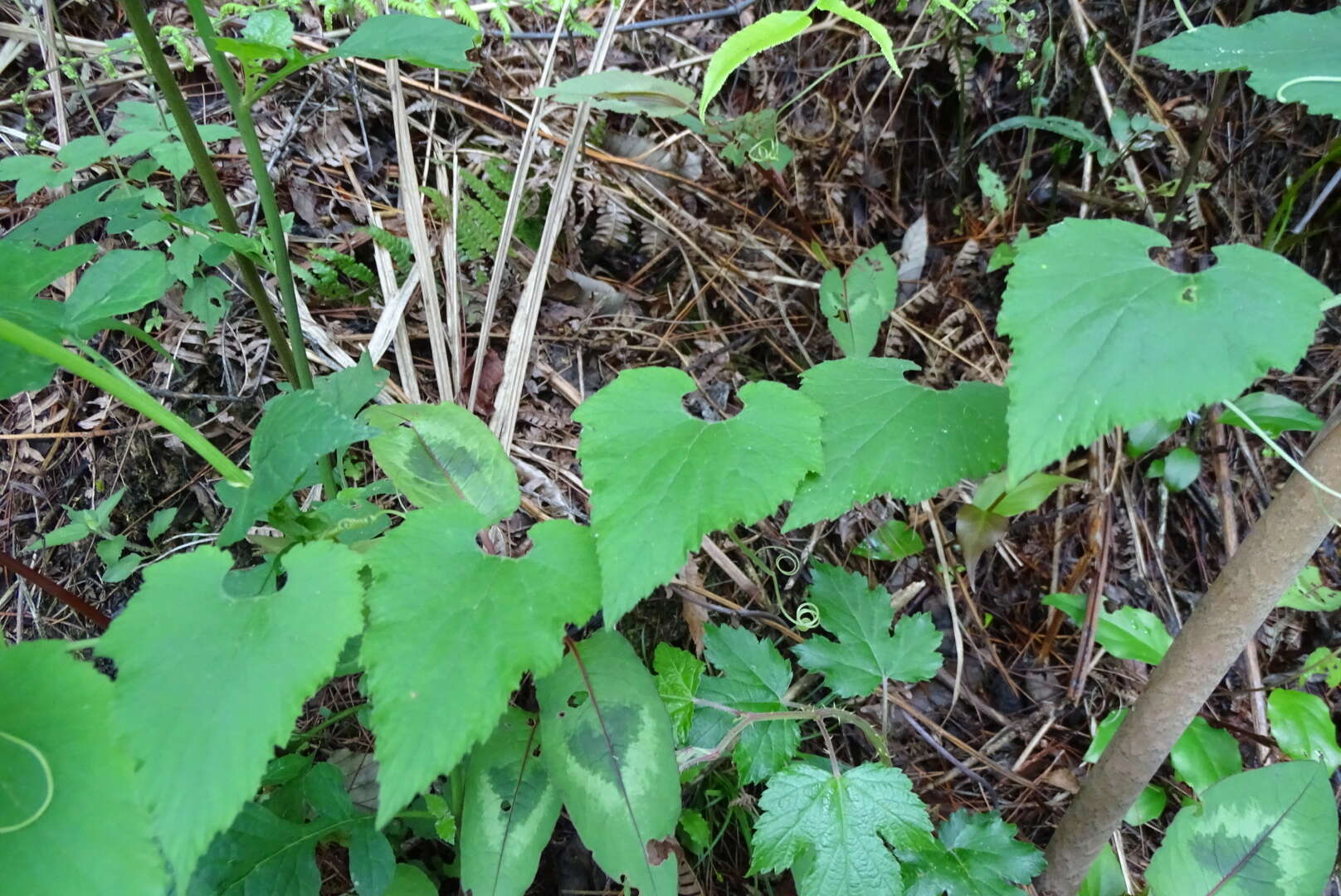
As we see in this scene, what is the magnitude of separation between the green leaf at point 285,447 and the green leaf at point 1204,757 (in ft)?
4.88

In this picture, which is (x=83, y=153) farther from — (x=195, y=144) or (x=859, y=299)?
(x=859, y=299)

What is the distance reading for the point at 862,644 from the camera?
127 centimetres

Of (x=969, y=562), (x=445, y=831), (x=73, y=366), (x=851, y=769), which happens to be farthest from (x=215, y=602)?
(x=969, y=562)

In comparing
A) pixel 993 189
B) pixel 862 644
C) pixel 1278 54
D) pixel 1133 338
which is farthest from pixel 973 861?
pixel 993 189

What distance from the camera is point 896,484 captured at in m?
0.90

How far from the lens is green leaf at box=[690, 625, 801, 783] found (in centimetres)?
113

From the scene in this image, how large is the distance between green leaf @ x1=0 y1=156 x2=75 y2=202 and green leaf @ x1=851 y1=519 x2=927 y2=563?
1693mm

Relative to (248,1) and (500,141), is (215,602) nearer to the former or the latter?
(500,141)

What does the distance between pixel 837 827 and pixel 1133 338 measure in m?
0.77

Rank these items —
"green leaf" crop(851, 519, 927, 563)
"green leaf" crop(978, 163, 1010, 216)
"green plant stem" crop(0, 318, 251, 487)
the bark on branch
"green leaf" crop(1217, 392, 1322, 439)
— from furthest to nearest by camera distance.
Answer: "green leaf" crop(978, 163, 1010, 216) < "green leaf" crop(851, 519, 927, 563) < "green leaf" crop(1217, 392, 1322, 439) < the bark on branch < "green plant stem" crop(0, 318, 251, 487)

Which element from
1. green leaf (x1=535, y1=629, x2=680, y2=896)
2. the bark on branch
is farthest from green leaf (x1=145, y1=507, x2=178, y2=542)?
the bark on branch

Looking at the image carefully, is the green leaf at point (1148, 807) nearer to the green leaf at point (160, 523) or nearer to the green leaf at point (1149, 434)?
the green leaf at point (1149, 434)

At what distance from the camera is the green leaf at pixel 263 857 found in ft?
3.19

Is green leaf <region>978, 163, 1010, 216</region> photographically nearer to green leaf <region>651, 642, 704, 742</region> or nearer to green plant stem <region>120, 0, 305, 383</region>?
green leaf <region>651, 642, 704, 742</region>
